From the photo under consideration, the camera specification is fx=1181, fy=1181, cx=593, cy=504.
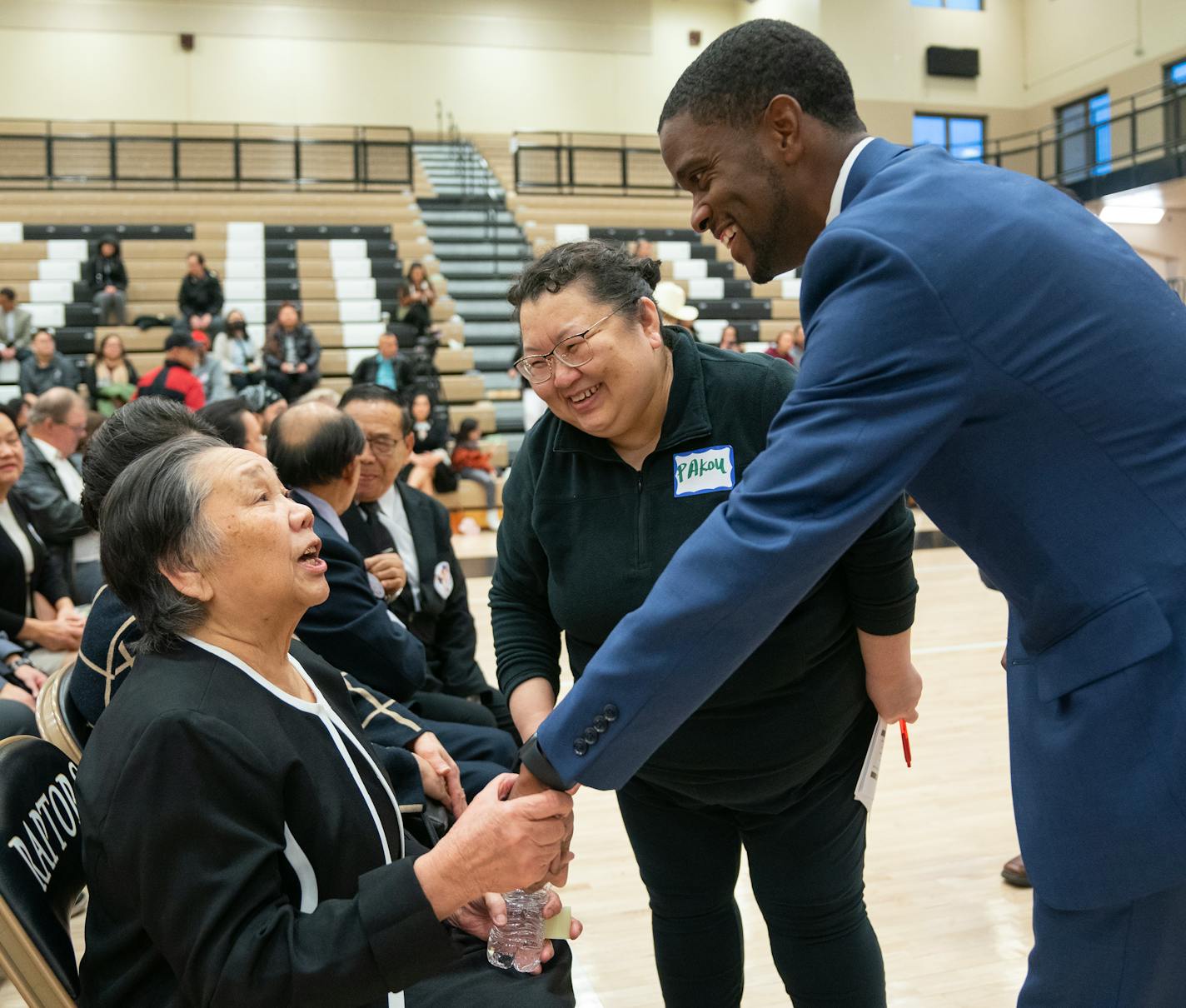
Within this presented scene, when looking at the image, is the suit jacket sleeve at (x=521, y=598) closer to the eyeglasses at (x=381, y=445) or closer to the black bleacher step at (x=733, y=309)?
the eyeglasses at (x=381, y=445)

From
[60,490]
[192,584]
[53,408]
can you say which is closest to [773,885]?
[192,584]

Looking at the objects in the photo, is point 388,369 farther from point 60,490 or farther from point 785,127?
point 785,127

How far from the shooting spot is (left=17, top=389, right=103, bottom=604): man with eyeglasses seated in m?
4.25

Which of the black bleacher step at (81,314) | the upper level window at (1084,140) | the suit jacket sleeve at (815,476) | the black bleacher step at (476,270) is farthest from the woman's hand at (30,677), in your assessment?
the upper level window at (1084,140)

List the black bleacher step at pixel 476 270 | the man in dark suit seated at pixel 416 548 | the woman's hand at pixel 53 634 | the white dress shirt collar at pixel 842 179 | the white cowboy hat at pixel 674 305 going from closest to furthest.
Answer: the white dress shirt collar at pixel 842 179
the man in dark suit seated at pixel 416 548
the woman's hand at pixel 53 634
the white cowboy hat at pixel 674 305
the black bleacher step at pixel 476 270

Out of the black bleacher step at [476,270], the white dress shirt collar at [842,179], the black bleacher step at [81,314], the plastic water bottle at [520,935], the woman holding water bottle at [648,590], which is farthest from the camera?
the black bleacher step at [476,270]

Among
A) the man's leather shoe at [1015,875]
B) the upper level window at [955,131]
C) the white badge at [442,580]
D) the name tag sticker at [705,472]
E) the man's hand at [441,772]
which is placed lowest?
the man's leather shoe at [1015,875]

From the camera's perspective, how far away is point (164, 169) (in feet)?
57.2

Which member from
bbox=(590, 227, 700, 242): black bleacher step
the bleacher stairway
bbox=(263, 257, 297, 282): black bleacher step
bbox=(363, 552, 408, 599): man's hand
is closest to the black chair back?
bbox=(363, 552, 408, 599): man's hand

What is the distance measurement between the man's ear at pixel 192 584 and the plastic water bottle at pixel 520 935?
1.99ft

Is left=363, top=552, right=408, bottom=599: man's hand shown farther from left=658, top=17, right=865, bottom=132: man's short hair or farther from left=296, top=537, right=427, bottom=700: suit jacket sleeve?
left=658, top=17, right=865, bottom=132: man's short hair

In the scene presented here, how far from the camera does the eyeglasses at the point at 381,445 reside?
10.5 ft

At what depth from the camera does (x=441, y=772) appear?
2.29 m

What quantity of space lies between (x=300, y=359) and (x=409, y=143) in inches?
253
